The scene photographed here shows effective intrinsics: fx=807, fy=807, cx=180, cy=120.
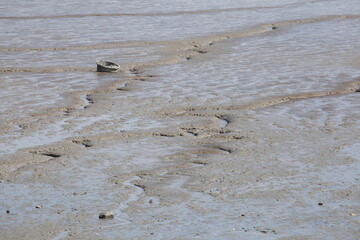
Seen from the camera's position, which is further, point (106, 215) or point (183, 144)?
point (183, 144)

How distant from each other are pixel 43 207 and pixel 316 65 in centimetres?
692

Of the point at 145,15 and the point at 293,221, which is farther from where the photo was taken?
the point at 145,15

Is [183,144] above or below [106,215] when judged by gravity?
below

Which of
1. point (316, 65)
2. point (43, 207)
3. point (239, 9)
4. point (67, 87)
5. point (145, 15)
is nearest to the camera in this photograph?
point (43, 207)

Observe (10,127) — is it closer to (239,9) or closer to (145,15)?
(145,15)

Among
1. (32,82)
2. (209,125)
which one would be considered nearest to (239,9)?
(32,82)

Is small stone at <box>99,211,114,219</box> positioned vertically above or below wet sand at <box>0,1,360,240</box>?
above

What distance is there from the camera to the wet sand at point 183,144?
16.3ft

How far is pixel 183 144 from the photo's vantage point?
6.96 metres

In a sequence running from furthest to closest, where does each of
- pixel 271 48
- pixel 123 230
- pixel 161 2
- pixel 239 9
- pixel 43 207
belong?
pixel 161 2 → pixel 239 9 → pixel 271 48 → pixel 43 207 → pixel 123 230

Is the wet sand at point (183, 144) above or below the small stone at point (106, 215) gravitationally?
below

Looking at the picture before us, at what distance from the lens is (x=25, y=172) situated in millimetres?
6176

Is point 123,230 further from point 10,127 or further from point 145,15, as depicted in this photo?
point 145,15

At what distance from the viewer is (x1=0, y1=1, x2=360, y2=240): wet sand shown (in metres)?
4.96
